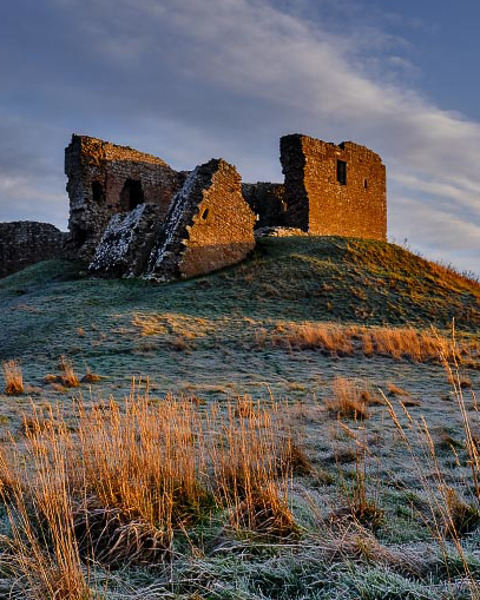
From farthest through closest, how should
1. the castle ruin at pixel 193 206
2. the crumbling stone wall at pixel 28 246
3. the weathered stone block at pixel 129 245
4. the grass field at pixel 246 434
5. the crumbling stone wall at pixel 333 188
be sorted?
the crumbling stone wall at pixel 28 246
the crumbling stone wall at pixel 333 188
the weathered stone block at pixel 129 245
the castle ruin at pixel 193 206
the grass field at pixel 246 434

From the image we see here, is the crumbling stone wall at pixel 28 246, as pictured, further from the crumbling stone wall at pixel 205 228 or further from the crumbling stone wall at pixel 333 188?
the crumbling stone wall at pixel 333 188

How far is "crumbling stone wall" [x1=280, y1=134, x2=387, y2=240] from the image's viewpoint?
84.6 feet

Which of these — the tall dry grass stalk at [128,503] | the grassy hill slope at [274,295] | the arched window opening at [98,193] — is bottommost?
the tall dry grass stalk at [128,503]

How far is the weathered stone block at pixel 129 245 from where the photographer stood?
759 inches

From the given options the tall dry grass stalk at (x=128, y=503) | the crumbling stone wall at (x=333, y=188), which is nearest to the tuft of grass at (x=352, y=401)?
the tall dry grass stalk at (x=128, y=503)

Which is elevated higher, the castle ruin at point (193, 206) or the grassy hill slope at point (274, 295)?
the castle ruin at point (193, 206)

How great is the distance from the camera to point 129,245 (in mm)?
19484

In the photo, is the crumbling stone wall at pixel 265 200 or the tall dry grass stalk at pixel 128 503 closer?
the tall dry grass stalk at pixel 128 503

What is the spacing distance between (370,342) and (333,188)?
51.4 feet

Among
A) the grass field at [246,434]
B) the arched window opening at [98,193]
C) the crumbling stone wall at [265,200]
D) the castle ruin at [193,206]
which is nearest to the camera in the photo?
the grass field at [246,434]

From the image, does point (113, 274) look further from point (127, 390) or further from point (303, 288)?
point (127, 390)

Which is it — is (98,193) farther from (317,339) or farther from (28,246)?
(317,339)

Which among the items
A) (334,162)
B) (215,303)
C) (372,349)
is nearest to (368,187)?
(334,162)

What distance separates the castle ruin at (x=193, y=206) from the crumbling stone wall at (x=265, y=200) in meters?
0.05
